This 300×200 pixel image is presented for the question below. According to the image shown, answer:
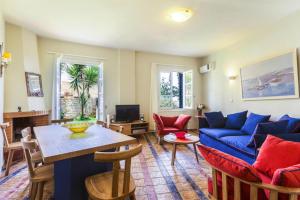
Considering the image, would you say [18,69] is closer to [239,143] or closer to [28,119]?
[28,119]

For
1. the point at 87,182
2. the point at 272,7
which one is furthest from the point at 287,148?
the point at 272,7

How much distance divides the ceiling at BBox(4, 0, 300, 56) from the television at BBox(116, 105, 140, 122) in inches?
71.0

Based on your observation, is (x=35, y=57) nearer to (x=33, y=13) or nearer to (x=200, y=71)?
(x=33, y=13)

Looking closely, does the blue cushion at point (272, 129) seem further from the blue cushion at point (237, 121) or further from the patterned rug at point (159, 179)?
the blue cushion at point (237, 121)

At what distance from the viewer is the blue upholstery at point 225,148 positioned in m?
2.66

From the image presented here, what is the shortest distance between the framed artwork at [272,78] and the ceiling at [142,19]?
2.59 ft

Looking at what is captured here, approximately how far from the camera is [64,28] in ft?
11.8

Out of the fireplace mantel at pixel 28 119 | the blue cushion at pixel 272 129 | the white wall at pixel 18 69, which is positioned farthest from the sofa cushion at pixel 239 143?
the white wall at pixel 18 69

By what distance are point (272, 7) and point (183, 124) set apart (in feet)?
9.80

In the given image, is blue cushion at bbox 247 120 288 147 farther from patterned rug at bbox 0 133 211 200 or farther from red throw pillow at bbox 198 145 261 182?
red throw pillow at bbox 198 145 261 182

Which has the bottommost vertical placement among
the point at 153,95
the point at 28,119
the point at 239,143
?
the point at 239,143

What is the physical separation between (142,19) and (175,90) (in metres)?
3.35

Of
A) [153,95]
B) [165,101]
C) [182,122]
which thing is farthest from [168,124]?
[165,101]

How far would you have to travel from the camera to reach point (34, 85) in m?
3.73
